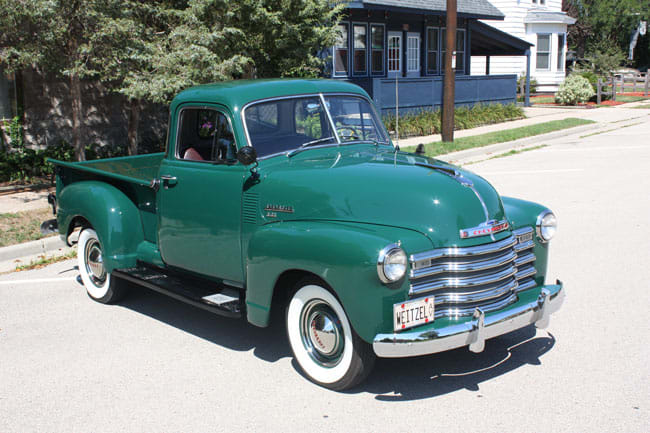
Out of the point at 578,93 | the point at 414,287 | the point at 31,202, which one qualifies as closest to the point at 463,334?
the point at 414,287

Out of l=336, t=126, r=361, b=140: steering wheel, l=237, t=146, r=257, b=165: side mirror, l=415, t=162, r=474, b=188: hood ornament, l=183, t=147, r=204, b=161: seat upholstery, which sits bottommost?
l=415, t=162, r=474, b=188: hood ornament

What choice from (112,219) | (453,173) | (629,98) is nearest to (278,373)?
(453,173)

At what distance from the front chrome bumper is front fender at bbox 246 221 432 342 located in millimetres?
116

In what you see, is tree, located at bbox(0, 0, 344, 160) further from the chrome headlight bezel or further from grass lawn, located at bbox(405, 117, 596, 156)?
the chrome headlight bezel

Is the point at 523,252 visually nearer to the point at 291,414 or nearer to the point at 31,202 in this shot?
the point at 291,414

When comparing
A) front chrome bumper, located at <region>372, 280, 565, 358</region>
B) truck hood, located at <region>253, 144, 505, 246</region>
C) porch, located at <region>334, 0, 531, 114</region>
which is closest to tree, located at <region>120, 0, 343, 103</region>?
porch, located at <region>334, 0, 531, 114</region>

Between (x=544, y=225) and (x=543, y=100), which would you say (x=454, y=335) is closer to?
(x=544, y=225)

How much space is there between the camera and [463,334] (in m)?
4.00

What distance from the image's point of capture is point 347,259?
13.3 ft

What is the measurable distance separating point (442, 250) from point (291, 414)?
1.36m

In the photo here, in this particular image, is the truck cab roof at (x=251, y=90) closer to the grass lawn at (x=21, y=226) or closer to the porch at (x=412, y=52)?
the grass lawn at (x=21, y=226)

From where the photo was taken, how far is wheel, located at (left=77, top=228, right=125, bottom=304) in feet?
21.0

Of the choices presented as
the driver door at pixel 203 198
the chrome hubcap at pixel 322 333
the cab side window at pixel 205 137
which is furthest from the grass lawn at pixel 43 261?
the chrome hubcap at pixel 322 333

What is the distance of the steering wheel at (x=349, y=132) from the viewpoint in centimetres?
553
